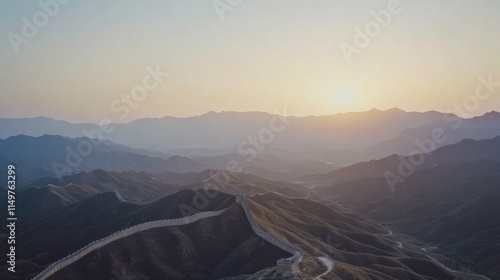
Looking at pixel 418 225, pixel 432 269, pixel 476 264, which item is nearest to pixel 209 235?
pixel 432 269

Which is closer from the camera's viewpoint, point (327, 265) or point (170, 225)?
point (327, 265)

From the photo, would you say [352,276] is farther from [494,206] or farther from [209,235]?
[494,206]

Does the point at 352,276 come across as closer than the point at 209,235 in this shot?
Yes

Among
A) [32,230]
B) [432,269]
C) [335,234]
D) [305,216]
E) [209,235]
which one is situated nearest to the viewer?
[209,235]

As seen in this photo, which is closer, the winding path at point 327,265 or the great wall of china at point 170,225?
the great wall of china at point 170,225

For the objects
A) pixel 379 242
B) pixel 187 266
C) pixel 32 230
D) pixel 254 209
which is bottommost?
pixel 379 242

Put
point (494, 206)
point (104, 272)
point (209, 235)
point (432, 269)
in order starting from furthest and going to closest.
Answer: point (494, 206) < point (432, 269) < point (209, 235) < point (104, 272)

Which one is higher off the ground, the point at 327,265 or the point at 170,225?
the point at 170,225

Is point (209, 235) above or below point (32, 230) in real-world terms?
below

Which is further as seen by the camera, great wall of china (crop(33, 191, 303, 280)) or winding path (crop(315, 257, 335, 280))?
winding path (crop(315, 257, 335, 280))

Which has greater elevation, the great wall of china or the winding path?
the great wall of china

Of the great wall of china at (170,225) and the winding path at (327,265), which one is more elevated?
the great wall of china at (170,225)
